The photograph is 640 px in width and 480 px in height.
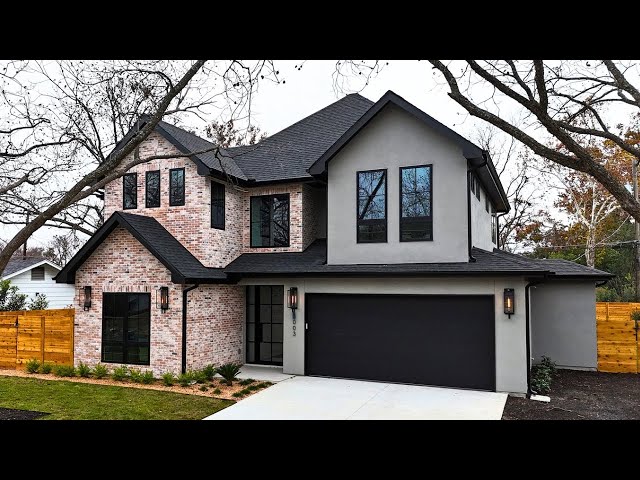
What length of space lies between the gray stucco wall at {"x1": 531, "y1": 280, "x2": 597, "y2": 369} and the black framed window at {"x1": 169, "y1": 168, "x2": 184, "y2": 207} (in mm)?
10023

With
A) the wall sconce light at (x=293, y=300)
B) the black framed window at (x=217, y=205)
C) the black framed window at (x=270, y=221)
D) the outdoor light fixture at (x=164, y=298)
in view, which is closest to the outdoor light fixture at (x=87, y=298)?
the outdoor light fixture at (x=164, y=298)

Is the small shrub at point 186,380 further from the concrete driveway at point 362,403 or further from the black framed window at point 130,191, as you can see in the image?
the black framed window at point 130,191

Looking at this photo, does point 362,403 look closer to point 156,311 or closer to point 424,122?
point 156,311

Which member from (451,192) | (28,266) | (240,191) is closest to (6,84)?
(240,191)

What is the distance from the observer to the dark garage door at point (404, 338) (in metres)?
10.4

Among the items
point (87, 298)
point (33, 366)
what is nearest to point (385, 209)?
point (87, 298)

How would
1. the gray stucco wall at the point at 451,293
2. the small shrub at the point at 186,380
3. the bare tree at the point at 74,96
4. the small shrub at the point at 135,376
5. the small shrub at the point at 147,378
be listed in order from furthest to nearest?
the small shrub at the point at 135,376 < the small shrub at the point at 147,378 < the small shrub at the point at 186,380 < the gray stucco wall at the point at 451,293 < the bare tree at the point at 74,96

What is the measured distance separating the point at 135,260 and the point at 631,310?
15.8m

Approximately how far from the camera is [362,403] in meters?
9.14

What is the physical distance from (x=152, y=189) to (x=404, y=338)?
315 inches

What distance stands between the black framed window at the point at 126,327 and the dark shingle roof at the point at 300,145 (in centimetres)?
472

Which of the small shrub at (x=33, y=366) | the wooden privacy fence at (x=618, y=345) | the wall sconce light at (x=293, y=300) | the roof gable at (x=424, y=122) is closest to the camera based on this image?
the roof gable at (x=424, y=122)

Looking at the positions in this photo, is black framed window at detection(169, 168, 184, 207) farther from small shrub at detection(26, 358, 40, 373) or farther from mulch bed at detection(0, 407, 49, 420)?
mulch bed at detection(0, 407, 49, 420)

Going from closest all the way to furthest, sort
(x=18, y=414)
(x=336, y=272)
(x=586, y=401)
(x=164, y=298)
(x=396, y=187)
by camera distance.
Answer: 1. (x=18, y=414)
2. (x=586, y=401)
3. (x=336, y=272)
4. (x=396, y=187)
5. (x=164, y=298)
